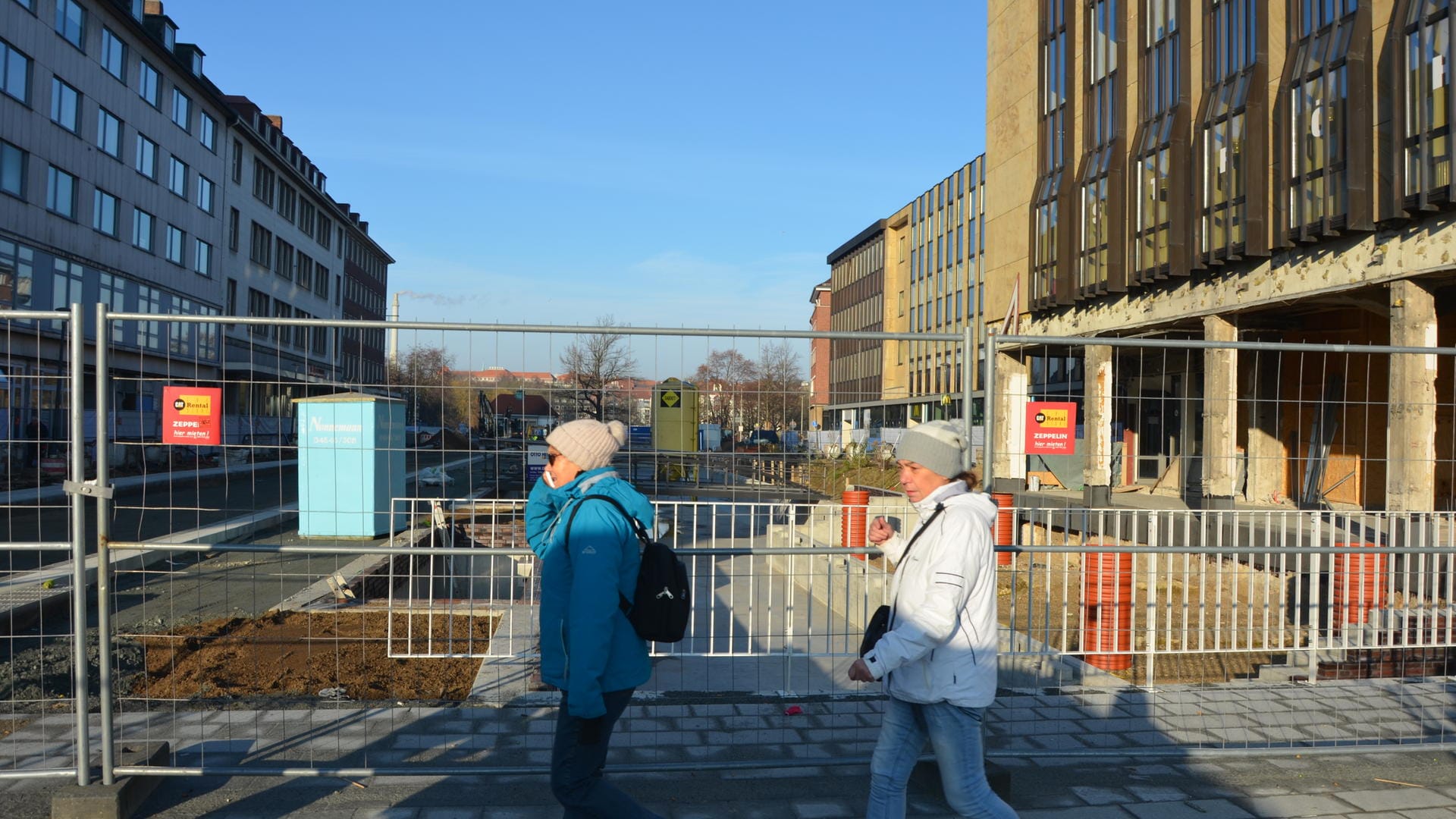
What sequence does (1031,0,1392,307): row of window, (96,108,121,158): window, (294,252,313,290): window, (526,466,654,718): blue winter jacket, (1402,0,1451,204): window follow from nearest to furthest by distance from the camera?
(526,466,654,718): blue winter jacket
(1402,0,1451,204): window
(1031,0,1392,307): row of window
(96,108,121,158): window
(294,252,313,290): window

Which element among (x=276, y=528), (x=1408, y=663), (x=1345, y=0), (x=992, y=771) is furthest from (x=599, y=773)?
(x=1345, y=0)

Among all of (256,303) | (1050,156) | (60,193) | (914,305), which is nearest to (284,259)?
(256,303)

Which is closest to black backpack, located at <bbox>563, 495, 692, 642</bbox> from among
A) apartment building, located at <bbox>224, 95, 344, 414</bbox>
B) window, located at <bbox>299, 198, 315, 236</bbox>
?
apartment building, located at <bbox>224, 95, 344, 414</bbox>

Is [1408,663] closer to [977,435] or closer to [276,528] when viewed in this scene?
[977,435]

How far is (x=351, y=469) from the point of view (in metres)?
5.84

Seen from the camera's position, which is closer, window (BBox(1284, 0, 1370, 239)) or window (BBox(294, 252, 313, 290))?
window (BBox(1284, 0, 1370, 239))

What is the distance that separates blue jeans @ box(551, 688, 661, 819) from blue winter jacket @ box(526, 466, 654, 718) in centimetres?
11

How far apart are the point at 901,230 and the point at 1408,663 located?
5437cm

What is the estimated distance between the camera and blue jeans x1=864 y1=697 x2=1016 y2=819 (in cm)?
376

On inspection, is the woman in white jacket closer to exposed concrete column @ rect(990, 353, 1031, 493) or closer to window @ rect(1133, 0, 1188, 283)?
exposed concrete column @ rect(990, 353, 1031, 493)

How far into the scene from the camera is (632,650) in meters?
3.81

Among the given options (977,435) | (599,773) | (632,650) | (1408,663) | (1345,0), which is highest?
(1345,0)

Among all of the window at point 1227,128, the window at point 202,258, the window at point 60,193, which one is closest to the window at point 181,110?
the window at point 202,258

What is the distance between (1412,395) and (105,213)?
40101mm
